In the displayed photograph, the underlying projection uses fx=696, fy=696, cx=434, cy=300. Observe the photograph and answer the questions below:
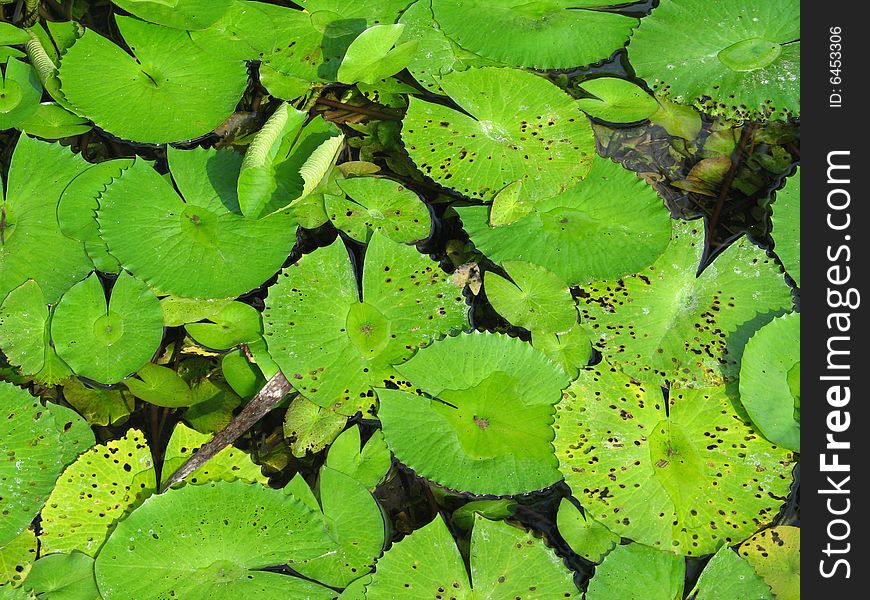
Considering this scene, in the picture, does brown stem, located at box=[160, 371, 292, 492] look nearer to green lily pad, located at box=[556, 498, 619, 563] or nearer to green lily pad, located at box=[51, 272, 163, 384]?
green lily pad, located at box=[51, 272, 163, 384]

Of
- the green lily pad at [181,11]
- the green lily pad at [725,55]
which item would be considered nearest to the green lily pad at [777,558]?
the green lily pad at [725,55]

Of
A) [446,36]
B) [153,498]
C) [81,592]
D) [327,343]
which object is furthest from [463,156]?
[81,592]

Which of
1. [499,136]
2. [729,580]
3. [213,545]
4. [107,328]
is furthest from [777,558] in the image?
[107,328]

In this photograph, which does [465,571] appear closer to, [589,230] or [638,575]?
[638,575]
